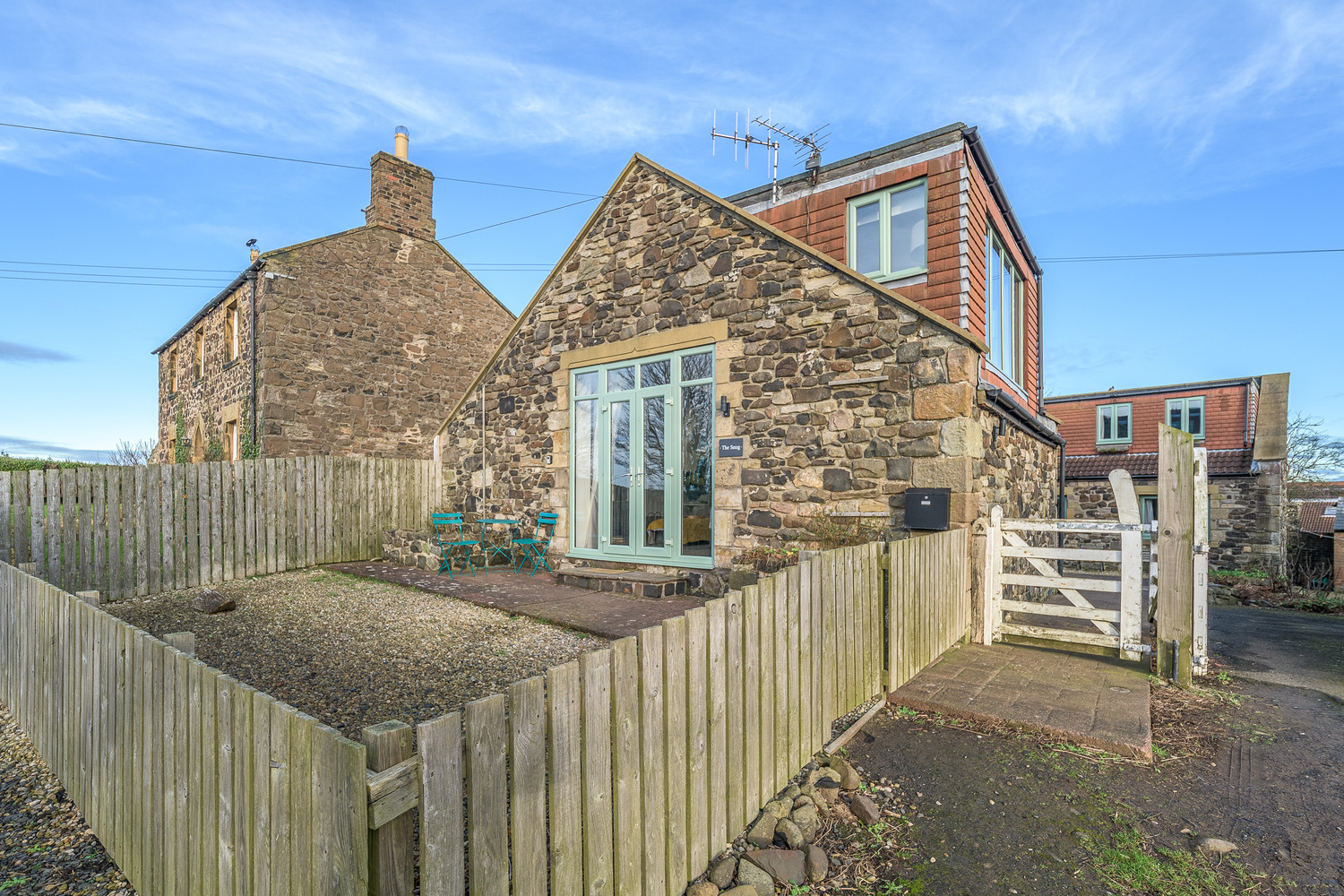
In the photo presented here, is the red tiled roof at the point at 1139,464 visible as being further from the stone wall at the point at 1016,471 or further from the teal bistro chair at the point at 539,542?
the teal bistro chair at the point at 539,542

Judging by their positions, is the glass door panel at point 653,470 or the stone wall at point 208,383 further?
the stone wall at point 208,383

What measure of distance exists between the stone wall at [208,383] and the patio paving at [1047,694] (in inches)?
556

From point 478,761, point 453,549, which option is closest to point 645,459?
point 453,549

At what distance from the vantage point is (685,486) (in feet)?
27.0

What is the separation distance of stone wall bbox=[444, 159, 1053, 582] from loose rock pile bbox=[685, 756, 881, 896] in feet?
10.9

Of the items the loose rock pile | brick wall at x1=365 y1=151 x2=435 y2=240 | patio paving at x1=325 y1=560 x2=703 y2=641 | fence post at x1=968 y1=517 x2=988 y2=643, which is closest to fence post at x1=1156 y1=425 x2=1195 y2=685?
fence post at x1=968 y1=517 x2=988 y2=643

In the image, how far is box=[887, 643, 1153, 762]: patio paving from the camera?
13.3 feet

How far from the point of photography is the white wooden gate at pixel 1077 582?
18.4 ft

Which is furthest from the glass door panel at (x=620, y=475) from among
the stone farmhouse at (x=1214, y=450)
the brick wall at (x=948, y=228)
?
the stone farmhouse at (x=1214, y=450)

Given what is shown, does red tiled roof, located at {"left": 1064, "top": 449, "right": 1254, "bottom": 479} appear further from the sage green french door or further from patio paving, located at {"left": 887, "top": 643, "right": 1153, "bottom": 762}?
A: patio paving, located at {"left": 887, "top": 643, "right": 1153, "bottom": 762}

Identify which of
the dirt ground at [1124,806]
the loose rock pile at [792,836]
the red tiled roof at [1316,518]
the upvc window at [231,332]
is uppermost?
the upvc window at [231,332]

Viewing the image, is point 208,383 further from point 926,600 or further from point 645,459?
point 926,600

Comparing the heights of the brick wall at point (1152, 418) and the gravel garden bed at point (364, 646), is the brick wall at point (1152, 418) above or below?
above

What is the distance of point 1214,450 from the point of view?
68.6ft
